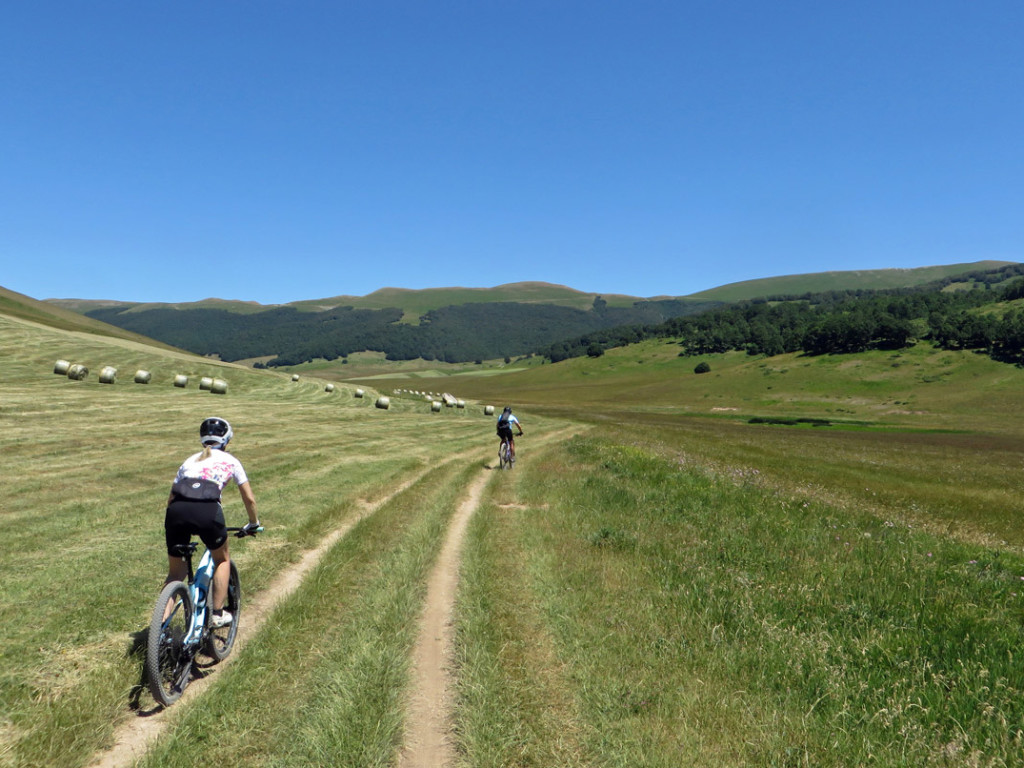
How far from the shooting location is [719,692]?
6.43m

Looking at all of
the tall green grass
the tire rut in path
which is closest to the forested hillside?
the tall green grass

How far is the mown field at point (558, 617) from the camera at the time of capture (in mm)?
5609

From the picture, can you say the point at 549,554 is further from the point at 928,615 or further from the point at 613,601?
the point at 928,615

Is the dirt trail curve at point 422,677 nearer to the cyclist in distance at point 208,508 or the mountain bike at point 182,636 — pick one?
the mountain bike at point 182,636

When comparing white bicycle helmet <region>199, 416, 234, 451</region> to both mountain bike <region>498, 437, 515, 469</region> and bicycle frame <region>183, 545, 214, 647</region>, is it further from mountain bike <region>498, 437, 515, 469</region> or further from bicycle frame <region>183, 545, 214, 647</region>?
mountain bike <region>498, 437, 515, 469</region>

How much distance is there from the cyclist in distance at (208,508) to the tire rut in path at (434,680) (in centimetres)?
284

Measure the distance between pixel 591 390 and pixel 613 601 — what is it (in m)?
145

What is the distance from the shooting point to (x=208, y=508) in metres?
6.71

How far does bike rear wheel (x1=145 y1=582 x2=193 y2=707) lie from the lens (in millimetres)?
5836

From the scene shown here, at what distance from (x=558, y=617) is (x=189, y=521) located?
5571 mm

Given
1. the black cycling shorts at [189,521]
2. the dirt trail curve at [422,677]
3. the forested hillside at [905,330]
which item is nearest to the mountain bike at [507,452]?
the dirt trail curve at [422,677]

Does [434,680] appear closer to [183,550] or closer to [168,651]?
[168,651]

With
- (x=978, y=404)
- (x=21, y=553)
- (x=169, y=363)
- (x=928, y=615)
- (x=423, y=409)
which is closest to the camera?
(x=928, y=615)

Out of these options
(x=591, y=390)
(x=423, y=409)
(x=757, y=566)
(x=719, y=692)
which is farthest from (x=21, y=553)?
(x=591, y=390)
